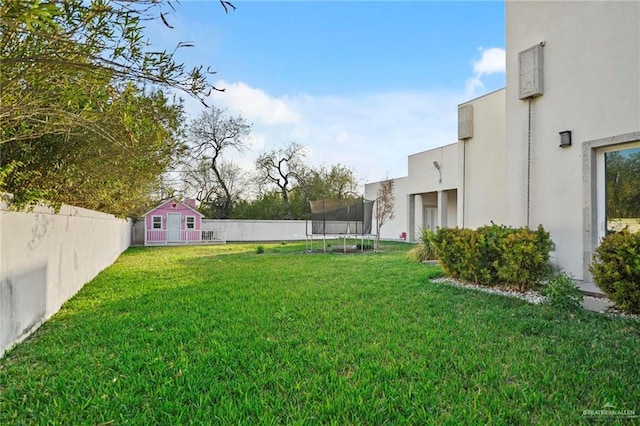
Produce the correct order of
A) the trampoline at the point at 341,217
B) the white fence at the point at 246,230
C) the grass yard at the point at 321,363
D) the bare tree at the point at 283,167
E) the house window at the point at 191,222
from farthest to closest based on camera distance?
the bare tree at the point at 283,167
the white fence at the point at 246,230
the house window at the point at 191,222
the trampoline at the point at 341,217
the grass yard at the point at 321,363

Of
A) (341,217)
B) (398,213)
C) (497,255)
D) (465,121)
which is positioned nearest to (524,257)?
(497,255)

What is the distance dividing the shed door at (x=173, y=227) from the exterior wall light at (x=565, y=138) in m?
18.8

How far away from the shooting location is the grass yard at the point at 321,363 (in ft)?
7.03

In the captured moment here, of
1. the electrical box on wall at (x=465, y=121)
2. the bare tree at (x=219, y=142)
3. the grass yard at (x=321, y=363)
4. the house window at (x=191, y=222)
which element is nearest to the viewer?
the grass yard at (x=321, y=363)

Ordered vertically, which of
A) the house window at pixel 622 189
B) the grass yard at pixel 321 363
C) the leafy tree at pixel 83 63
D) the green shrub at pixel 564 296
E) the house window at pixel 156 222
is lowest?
the grass yard at pixel 321 363

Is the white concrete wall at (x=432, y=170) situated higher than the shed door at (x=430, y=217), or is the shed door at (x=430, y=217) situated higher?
the white concrete wall at (x=432, y=170)

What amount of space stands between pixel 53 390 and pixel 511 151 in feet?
25.6

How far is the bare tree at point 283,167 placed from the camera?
94.3 feet

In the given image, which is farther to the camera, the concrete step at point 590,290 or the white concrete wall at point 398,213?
the white concrete wall at point 398,213

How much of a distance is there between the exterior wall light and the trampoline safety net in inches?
305

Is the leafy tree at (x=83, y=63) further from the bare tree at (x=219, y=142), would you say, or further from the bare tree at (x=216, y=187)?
the bare tree at (x=216, y=187)

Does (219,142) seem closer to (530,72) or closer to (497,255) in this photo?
(530,72)

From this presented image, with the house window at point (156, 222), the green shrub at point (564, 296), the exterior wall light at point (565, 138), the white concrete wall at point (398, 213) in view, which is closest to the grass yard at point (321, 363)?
the green shrub at point (564, 296)

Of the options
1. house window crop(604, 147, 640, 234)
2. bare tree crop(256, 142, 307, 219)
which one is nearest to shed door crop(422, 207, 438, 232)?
bare tree crop(256, 142, 307, 219)
